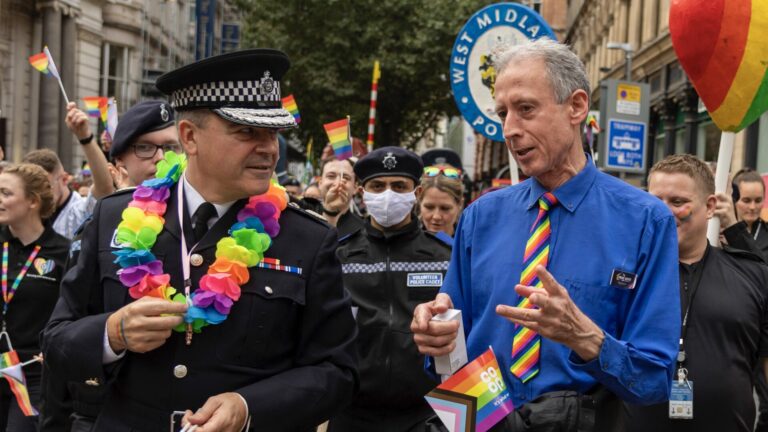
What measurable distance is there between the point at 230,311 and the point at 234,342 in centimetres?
10

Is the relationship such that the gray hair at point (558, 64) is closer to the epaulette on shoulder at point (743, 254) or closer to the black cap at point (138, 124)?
the epaulette on shoulder at point (743, 254)

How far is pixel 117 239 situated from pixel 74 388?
1155 mm

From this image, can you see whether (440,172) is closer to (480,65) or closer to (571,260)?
(480,65)

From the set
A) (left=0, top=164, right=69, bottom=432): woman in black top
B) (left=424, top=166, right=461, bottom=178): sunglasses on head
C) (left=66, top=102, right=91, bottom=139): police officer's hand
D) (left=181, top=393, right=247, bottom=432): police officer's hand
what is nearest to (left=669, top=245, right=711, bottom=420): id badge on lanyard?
(left=181, top=393, right=247, bottom=432): police officer's hand

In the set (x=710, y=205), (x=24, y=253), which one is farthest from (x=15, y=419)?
(x=710, y=205)

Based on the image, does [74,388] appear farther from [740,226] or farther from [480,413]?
[740,226]

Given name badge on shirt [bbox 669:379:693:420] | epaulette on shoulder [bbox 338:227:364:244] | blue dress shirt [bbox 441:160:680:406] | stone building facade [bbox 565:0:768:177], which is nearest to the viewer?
blue dress shirt [bbox 441:160:680:406]

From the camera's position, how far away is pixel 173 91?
3309 millimetres

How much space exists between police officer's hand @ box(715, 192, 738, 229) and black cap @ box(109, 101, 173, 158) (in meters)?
2.87

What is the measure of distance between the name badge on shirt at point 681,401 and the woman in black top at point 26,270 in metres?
3.69

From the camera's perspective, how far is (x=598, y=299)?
3.07m

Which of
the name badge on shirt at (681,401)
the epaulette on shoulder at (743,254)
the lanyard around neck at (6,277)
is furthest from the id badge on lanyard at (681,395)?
the lanyard around neck at (6,277)

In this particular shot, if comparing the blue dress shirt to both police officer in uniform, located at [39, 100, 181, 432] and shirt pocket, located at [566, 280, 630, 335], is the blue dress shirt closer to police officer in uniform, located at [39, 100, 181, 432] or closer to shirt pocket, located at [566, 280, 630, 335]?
shirt pocket, located at [566, 280, 630, 335]

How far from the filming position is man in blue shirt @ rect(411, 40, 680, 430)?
300 cm
